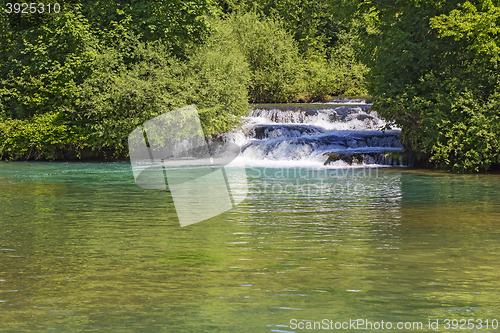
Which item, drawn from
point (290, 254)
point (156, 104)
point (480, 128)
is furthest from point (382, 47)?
point (290, 254)

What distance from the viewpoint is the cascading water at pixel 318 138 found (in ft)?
88.0

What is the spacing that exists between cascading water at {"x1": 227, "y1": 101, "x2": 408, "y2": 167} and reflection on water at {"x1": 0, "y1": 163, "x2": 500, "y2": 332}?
10290 millimetres

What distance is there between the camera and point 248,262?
8.68 metres

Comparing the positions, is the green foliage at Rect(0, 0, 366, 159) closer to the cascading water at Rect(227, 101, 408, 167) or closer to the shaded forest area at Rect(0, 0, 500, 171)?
the shaded forest area at Rect(0, 0, 500, 171)

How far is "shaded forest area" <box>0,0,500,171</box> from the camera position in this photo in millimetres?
24094

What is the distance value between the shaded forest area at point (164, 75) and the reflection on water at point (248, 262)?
8636 mm

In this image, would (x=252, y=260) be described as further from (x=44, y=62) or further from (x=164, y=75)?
(x=44, y=62)

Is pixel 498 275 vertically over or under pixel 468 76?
under

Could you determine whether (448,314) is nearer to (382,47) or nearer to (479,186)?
(479,186)

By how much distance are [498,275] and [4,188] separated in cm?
1461

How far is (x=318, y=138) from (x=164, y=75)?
7244 mm

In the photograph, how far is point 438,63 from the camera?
81.6ft

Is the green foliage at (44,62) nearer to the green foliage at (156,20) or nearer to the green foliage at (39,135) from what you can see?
the green foliage at (39,135)

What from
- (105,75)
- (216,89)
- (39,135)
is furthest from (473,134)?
(39,135)
